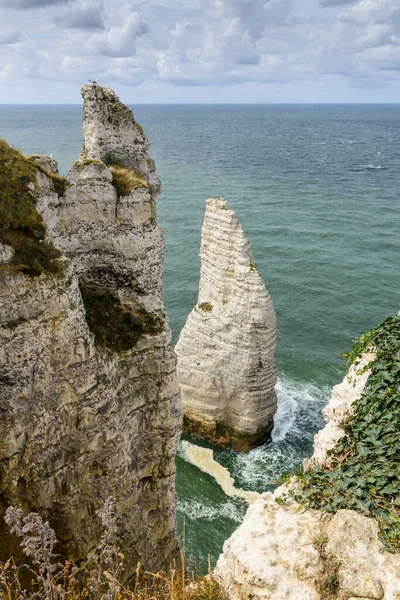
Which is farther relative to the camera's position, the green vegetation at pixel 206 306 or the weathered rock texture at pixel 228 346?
the green vegetation at pixel 206 306

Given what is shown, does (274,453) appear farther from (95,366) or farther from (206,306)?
(95,366)

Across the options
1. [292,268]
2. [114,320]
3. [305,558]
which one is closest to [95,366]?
[114,320]

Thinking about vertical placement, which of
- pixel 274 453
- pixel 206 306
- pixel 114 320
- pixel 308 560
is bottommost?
pixel 274 453

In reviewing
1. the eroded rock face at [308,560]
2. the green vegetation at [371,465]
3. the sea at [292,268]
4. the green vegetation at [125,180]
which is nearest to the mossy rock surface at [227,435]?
the sea at [292,268]

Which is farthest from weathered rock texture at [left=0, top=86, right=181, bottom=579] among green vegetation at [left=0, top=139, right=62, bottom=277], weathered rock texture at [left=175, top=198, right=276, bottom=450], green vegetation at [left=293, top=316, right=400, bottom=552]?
weathered rock texture at [left=175, top=198, right=276, bottom=450]

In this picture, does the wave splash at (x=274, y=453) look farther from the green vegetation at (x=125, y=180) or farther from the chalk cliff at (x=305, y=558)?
the green vegetation at (x=125, y=180)

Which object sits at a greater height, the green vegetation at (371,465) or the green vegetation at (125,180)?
the green vegetation at (125,180)
